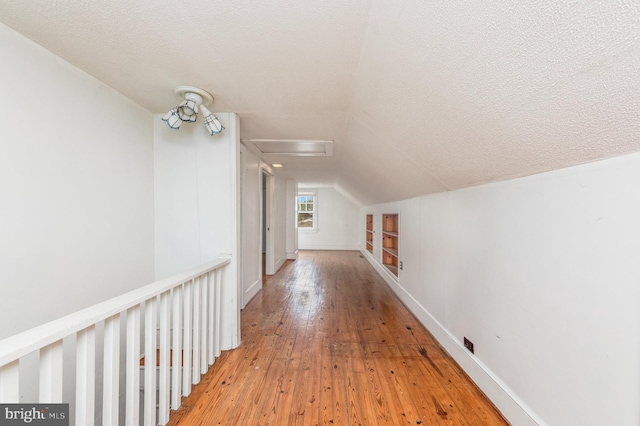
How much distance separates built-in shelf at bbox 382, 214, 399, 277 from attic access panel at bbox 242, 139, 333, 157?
1910 mm

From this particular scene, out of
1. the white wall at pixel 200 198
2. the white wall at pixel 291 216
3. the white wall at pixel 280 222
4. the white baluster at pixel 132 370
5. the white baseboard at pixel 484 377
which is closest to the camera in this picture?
the white baluster at pixel 132 370

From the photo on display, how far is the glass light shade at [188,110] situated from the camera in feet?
5.39

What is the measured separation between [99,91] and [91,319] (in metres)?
1.47

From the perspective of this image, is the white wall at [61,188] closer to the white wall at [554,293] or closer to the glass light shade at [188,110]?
the glass light shade at [188,110]

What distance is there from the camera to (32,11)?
1041 mm

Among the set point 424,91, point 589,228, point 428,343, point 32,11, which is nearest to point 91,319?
point 32,11

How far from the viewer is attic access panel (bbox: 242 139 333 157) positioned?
8.96 ft

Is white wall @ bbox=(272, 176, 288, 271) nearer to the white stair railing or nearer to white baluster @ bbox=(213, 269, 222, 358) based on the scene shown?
white baluster @ bbox=(213, 269, 222, 358)

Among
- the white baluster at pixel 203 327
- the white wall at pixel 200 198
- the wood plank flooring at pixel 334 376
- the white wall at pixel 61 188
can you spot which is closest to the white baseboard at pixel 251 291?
the wood plank flooring at pixel 334 376

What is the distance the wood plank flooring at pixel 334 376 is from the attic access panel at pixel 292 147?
76.6 inches

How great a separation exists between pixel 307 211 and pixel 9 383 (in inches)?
280

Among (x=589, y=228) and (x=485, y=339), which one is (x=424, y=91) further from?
(x=485, y=339)

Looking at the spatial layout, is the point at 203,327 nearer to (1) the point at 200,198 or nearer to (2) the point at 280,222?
(1) the point at 200,198

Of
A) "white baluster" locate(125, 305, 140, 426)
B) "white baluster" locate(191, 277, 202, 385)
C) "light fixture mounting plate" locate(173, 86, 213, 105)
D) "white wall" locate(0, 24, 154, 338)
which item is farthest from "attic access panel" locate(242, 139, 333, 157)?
"white baluster" locate(125, 305, 140, 426)
